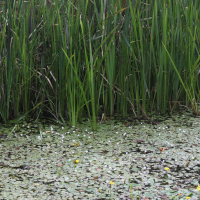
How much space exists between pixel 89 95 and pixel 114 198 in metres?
1.22

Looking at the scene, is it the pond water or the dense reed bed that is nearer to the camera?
the pond water

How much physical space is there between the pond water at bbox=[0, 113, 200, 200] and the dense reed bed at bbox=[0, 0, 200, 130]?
0.14 meters

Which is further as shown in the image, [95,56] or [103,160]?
[95,56]

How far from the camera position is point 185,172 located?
6.94 feet

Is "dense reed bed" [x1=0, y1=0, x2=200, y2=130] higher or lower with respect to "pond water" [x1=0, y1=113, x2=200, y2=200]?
higher

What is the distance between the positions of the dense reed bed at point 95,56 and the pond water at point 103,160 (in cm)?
14

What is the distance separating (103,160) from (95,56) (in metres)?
0.93

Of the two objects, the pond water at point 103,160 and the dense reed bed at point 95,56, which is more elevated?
the dense reed bed at point 95,56

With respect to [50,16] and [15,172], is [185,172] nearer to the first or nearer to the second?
Result: [15,172]

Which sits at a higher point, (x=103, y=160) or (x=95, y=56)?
(x=95, y=56)

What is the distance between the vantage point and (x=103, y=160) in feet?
7.47

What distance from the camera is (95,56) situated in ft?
9.39

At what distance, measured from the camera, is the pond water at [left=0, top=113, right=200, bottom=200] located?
190 centimetres

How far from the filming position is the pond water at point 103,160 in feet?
6.23
